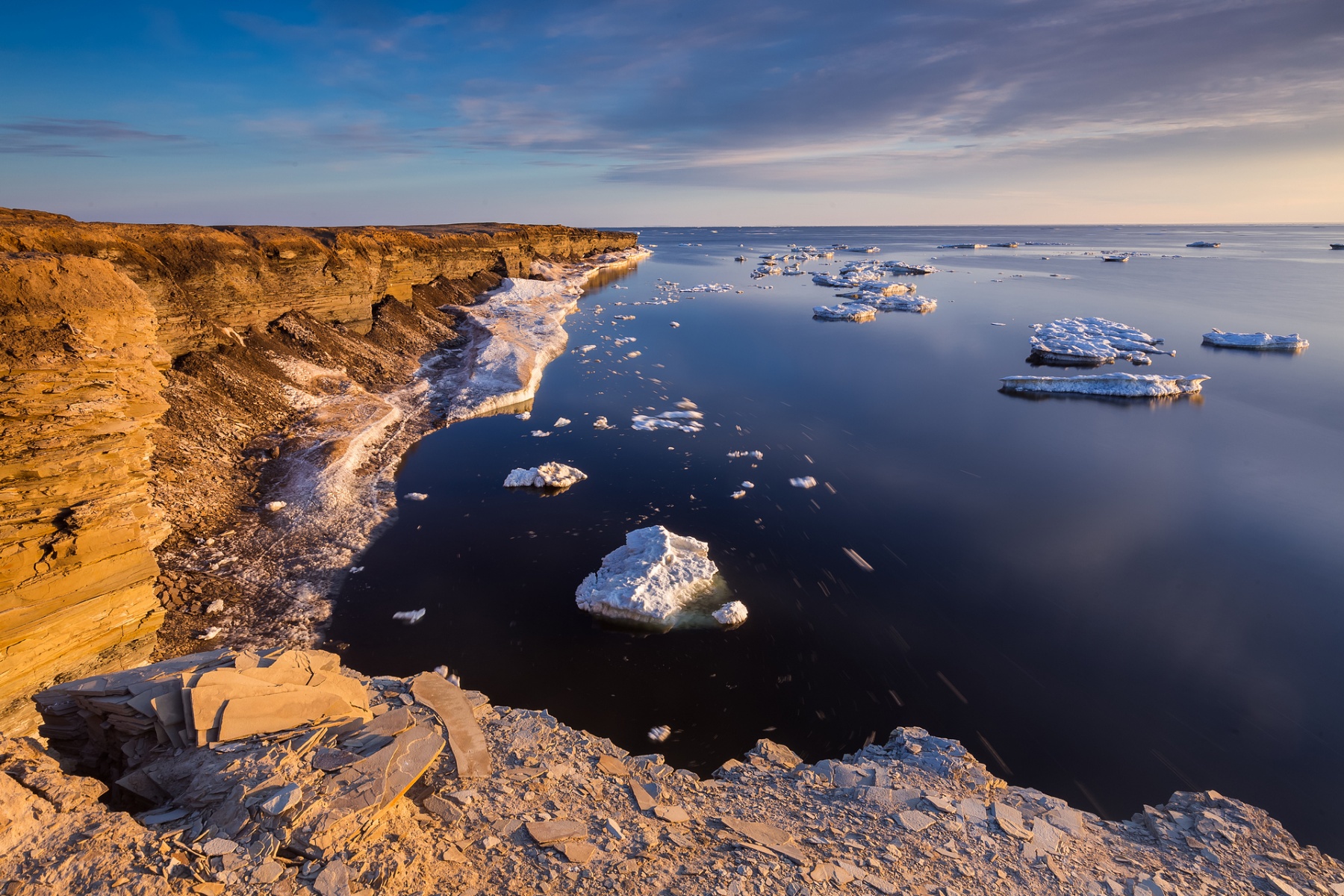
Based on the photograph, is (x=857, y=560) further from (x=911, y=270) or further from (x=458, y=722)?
(x=911, y=270)

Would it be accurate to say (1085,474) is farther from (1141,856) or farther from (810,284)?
(810,284)

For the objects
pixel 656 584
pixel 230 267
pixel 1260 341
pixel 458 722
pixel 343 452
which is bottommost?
pixel 656 584

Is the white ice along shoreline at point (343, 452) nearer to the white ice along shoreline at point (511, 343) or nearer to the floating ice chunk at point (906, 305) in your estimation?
→ the white ice along shoreline at point (511, 343)

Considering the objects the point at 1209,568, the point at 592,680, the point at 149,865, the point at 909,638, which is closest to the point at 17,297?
the point at 149,865

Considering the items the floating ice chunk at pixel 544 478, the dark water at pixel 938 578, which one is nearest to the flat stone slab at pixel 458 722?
→ the dark water at pixel 938 578

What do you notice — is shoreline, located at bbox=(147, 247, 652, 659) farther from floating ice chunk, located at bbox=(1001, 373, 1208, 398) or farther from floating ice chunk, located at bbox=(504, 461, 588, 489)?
floating ice chunk, located at bbox=(1001, 373, 1208, 398)

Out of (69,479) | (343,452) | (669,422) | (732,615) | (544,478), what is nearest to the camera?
(69,479)

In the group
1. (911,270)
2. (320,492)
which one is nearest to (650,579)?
(320,492)
